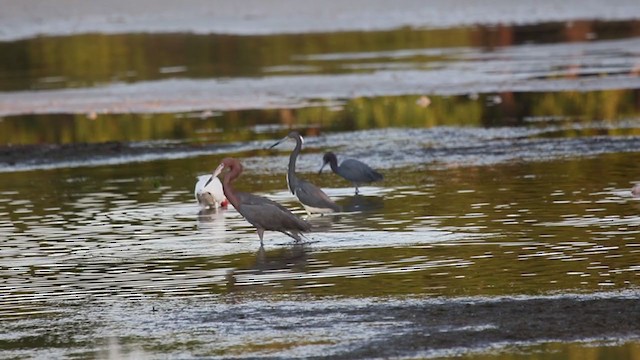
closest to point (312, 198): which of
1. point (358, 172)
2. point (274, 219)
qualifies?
point (274, 219)

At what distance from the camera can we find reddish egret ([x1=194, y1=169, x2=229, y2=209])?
17.0 meters

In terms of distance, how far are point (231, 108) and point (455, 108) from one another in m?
4.01

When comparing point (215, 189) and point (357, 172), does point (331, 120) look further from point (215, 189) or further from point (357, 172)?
point (215, 189)

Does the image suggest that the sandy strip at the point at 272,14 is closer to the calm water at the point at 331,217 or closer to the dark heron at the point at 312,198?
the calm water at the point at 331,217

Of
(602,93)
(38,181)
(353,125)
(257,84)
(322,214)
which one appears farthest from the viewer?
(257,84)

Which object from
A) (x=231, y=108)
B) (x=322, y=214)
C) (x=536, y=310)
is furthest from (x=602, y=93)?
(x=536, y=310)

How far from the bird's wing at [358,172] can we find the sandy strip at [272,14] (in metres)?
20.4

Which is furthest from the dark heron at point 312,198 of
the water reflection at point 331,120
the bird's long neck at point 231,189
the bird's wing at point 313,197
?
the water reflection at point 331,120

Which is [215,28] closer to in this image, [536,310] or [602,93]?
[602,93]

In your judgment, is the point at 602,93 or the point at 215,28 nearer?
the point at 602,93

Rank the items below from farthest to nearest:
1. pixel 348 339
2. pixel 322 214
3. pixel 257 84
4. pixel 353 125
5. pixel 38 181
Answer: pixel 257 84
pixel 353 125
pixel 38 181
pixel 322 214
pixel 348 339

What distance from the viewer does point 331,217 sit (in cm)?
1619

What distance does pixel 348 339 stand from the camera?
970 centimetres

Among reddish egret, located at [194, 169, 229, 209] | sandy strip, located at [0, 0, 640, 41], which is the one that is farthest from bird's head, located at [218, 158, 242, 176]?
sandy strip, located at [0, 0, 640, 41]
